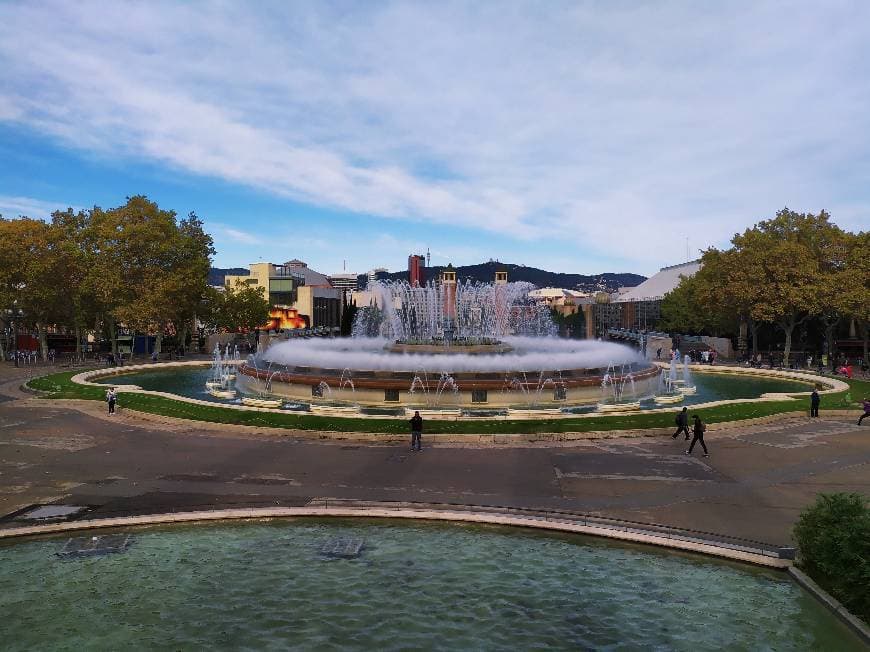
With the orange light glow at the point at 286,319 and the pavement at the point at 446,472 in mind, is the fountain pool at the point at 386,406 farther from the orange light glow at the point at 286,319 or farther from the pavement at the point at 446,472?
the orange light glow at the point at 286,319

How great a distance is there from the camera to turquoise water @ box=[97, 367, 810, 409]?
36.2m

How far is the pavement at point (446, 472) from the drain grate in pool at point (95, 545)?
1.31 m

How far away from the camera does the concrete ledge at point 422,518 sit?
11958mm

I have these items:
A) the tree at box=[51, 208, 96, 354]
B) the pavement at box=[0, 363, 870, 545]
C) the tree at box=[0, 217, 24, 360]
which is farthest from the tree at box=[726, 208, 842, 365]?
the tree at box=[0, 217, 24, 360]

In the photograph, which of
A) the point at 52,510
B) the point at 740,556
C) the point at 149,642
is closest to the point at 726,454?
the point at 740,556

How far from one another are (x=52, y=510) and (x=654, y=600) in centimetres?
1269

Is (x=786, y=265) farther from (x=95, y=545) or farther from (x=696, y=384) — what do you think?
(x=95, y=545)

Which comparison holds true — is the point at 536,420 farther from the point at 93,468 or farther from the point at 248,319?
the point at 248,319

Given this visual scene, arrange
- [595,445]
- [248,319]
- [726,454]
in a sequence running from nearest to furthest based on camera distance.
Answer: [726,454], [595,445], [248,319]

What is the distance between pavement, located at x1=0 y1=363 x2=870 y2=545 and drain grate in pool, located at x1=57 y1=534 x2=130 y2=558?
4.29 feet

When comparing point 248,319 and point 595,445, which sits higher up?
point 248,319

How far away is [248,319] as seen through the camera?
7625 cm

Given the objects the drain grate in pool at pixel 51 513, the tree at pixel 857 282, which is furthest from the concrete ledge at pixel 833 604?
the tree at pixel 857 282

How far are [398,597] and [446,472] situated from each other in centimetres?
749
